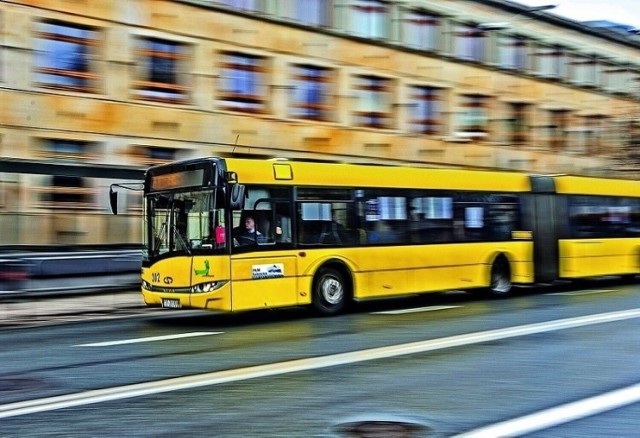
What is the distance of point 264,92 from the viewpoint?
95.1ft

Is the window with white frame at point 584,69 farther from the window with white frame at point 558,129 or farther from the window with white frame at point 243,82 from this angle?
the window with white frame at point 243,82

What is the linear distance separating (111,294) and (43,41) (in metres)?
7.63

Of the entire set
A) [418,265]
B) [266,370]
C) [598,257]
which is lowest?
[266,370]

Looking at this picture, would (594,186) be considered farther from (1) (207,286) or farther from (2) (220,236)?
(1) (207,286)

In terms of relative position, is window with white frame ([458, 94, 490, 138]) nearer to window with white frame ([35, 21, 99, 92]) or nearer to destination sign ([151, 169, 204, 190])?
window with white frame ([35, 21, 99, 92])

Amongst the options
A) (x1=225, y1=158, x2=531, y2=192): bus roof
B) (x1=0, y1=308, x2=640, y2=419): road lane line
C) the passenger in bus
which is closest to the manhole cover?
(x1=0, y1=308, x2=640, y2=419): road lane line

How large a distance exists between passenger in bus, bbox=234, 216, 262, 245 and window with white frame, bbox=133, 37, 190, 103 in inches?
498

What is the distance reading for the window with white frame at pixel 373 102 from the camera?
32531mm

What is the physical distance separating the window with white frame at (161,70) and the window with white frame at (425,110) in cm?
1141

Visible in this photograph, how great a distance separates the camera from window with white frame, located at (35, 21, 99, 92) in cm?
2342

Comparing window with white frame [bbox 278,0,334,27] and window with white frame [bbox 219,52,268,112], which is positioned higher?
window with white frame [bbox 278,0,334,27]

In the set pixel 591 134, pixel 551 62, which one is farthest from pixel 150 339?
pixel 591 134

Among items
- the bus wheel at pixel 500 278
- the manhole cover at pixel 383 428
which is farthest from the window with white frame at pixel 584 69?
the manhole cover at pixel 383 428

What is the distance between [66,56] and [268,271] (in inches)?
502
